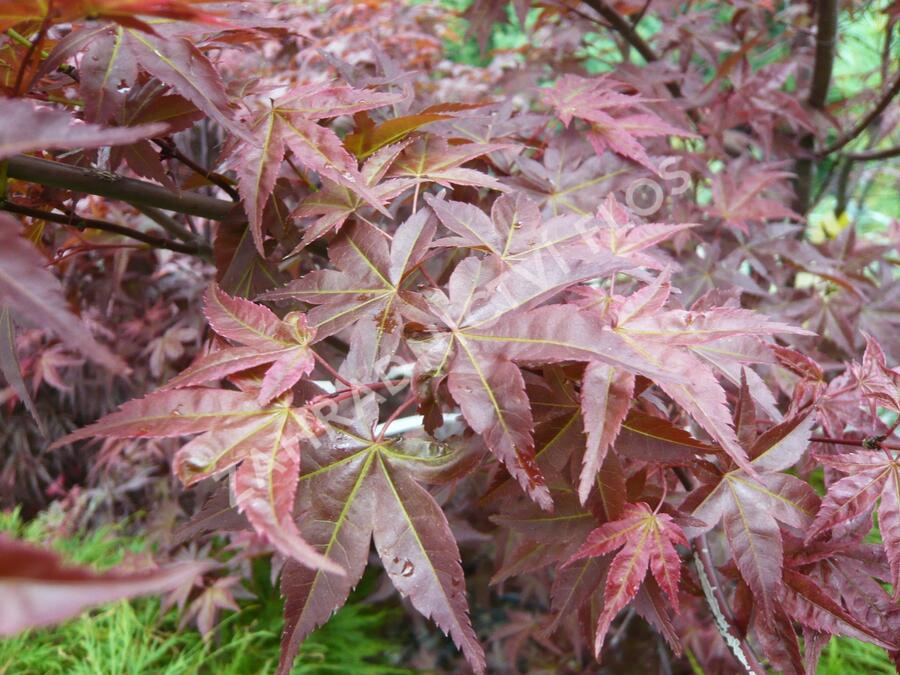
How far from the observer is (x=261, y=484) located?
0.44 metres

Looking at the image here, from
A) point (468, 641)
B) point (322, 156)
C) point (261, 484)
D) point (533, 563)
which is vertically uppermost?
point (322, 156)

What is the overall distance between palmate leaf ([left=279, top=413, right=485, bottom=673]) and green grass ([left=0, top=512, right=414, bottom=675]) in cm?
102

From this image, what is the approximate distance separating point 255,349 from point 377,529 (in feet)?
0.60

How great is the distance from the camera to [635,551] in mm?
533

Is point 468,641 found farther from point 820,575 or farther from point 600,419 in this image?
point 820,575

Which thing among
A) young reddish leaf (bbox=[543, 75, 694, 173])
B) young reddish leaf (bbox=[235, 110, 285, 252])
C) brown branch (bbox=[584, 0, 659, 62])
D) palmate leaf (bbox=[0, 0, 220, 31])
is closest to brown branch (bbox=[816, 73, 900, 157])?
brown branch (bbox=[584, 0, 659, 62])

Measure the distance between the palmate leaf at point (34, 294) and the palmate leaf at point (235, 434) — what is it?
115 millimetres

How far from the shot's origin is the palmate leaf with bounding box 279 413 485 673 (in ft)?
1.65

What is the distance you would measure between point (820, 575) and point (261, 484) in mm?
539

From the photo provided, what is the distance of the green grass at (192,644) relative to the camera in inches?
54.3

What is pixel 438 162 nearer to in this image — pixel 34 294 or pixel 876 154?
pixel 34 294

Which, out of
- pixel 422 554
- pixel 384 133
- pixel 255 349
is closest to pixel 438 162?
pixel 384 133

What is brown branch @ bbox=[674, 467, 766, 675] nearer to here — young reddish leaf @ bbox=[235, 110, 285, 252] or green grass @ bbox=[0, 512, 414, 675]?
young reddish leaf @ bbox=[235, 110, 285, 252]

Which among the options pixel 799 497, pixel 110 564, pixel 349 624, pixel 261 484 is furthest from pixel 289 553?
pixel 110 564
